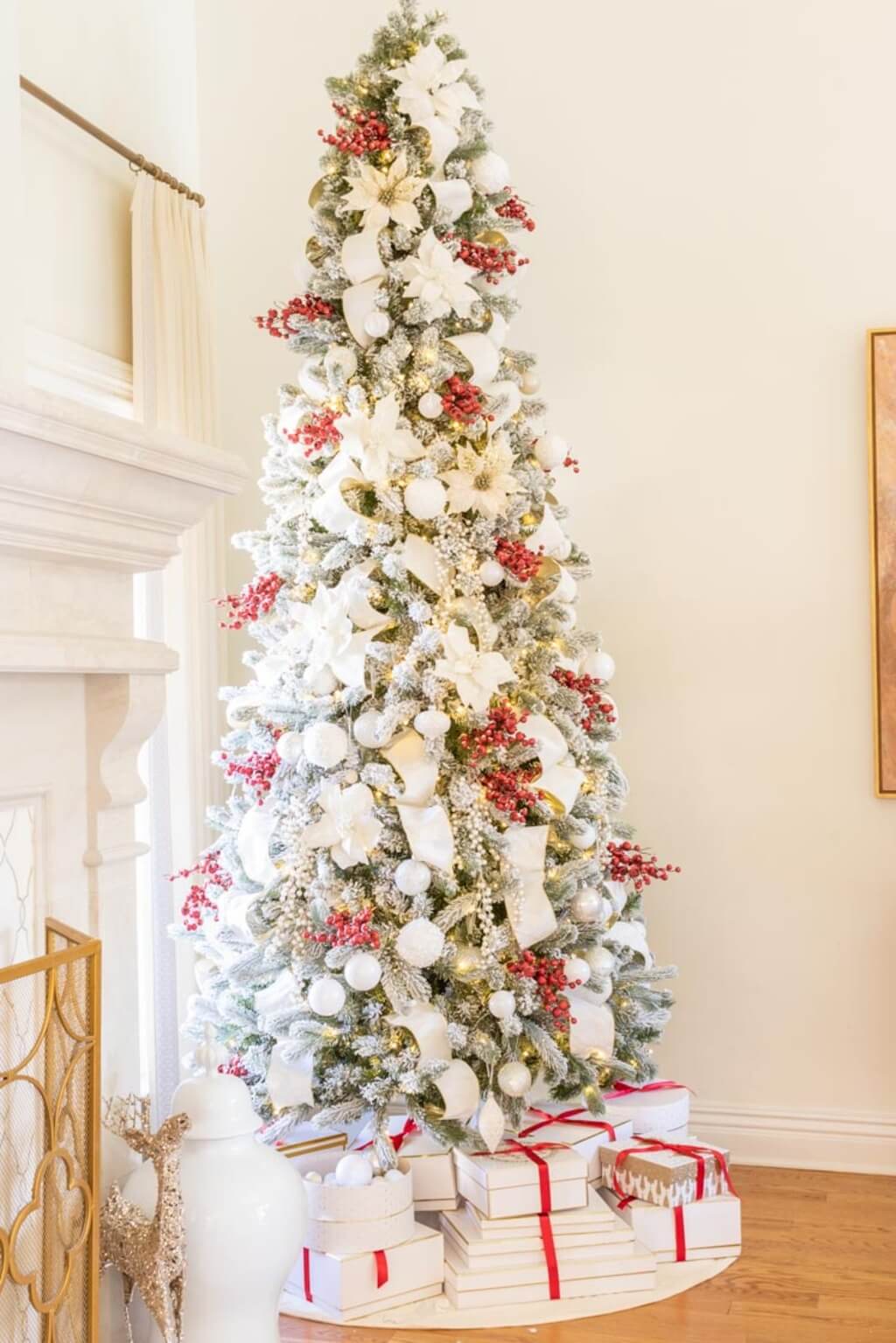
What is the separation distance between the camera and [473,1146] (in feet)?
8.99

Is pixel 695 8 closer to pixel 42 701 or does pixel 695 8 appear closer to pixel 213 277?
pixel 213 277

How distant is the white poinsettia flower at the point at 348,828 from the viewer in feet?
9.00

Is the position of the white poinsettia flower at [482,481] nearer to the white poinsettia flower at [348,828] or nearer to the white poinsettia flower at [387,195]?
the white poinsettia flower at [387,195]

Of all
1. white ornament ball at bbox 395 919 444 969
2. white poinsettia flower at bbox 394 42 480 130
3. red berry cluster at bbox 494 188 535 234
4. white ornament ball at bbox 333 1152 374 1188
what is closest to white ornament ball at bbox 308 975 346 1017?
white ornament ball at bbox 395 919 444 969

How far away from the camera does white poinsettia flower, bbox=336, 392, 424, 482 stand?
2840mm

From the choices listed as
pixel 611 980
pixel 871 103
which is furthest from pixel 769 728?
pixel 871 103

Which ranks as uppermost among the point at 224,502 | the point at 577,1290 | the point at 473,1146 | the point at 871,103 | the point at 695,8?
the point at 695,8

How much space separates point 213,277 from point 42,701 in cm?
214

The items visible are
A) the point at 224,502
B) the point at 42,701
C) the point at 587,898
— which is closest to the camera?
the point at 42,701

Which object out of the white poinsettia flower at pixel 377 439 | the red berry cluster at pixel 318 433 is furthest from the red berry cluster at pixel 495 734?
the red berry cluster at pixel 318 433

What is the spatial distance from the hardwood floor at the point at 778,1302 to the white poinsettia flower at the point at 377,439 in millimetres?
1673

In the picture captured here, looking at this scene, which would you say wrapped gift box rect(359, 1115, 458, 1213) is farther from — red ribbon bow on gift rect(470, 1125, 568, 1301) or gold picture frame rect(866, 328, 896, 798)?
gold picture frame rect(866, 328, 896, 798)

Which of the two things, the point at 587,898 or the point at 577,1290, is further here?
the point at 587,898

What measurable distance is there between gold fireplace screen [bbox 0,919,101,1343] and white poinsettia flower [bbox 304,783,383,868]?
0.89 m
